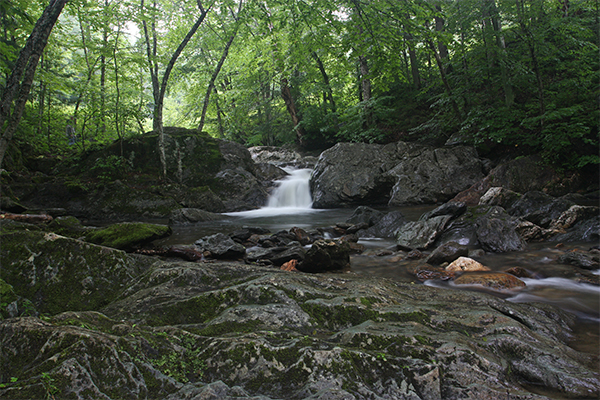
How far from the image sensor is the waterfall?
51.2 ft

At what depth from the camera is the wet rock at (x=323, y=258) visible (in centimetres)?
538

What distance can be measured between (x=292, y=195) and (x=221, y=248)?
31.9 feet

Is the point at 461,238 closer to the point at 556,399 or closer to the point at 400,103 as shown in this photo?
the point at 556,399

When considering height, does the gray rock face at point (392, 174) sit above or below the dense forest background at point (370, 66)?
below

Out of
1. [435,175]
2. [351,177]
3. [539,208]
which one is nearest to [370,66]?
[539,208]

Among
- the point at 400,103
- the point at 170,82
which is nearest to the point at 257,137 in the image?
the point at 170,82

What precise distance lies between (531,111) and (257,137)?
1975cm

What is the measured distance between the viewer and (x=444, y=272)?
5074 mm

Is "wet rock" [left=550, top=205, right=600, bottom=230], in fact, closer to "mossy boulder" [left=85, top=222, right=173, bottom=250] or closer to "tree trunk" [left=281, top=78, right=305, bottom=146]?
"mossy boulder" [left=85, top=222, right=173, bottom=250]

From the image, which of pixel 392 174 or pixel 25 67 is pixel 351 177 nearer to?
pixel 392 174

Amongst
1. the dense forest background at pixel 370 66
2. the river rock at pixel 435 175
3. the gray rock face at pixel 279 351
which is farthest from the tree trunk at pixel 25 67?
the river rock at pixel 435 175

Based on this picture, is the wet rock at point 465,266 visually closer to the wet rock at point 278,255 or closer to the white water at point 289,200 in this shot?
the wet rock at point 278,255

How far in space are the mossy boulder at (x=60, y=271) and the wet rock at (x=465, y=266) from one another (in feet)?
15.3

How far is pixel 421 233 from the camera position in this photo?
24.0ft
